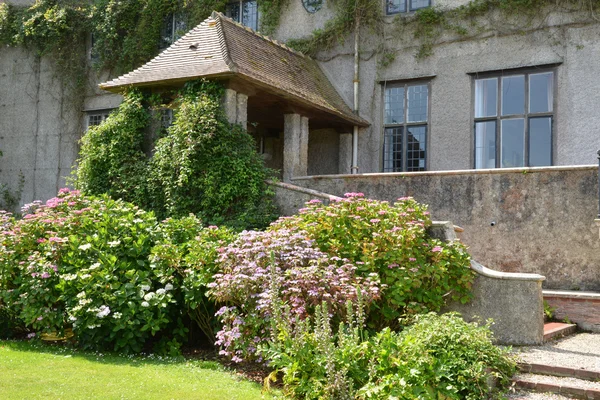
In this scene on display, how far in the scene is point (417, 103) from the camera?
15055mm

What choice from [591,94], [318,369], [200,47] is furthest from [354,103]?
[318,369]

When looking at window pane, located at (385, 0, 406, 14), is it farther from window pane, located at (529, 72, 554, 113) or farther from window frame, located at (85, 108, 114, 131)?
window frame, located at (85, 108, 114, 131)

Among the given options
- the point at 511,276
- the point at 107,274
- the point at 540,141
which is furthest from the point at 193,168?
the point at 540,141

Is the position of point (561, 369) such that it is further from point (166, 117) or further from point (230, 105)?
point (166, 117)

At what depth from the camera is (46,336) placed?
28.0 feet

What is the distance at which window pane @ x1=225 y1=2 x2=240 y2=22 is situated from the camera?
17.4 m

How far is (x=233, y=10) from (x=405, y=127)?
6.12 meters

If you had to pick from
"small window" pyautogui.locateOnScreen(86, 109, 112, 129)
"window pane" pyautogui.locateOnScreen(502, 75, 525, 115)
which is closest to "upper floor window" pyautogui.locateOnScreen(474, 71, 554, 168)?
"window pane" pyautogui.locateOnScreen(502, 75, 525, 115)

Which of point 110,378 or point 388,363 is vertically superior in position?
point 388,363

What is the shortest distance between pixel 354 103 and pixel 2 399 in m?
11.6

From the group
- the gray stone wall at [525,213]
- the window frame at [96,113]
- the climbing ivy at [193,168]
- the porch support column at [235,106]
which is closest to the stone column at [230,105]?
the porch support column at [235,106]

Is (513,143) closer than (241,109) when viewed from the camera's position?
No

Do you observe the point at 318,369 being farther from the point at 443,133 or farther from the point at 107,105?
the point at 107,105

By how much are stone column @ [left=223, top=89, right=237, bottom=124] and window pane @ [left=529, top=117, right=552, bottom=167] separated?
21.2 feet
